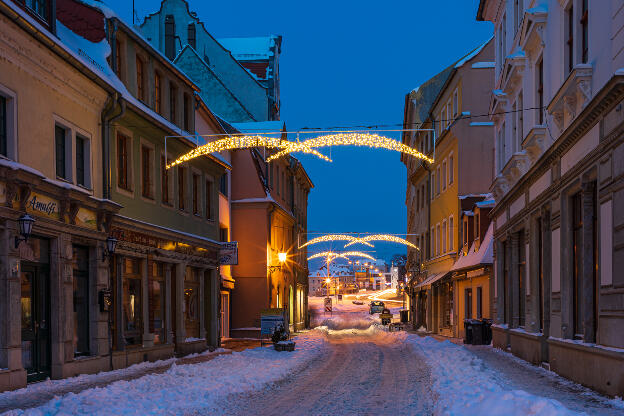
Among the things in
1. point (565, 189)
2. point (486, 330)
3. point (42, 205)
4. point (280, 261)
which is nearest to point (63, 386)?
point (42, 205)

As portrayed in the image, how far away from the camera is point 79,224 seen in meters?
16.3

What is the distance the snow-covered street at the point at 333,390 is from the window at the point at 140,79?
26.3 ft

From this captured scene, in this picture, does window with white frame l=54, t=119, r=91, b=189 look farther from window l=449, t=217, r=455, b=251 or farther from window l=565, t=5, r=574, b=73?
window l=449, t=217, r=455, b=251

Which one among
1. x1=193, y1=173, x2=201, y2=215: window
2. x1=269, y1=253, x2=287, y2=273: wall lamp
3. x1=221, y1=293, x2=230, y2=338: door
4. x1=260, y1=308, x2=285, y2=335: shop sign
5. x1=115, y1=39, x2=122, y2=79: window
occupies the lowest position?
x1=221, y1=293, x2=230, y2=338: door

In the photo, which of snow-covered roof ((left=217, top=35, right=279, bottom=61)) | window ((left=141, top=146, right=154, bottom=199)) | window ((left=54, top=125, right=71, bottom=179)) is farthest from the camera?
snow-covered roof ((left=217, top=35, right=279, bottom=61))

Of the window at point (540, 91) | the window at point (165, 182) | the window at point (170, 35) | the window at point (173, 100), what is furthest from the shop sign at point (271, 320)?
the window at point (170, 35)

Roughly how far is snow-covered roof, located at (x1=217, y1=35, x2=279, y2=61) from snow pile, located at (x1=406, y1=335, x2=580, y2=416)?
119 feet

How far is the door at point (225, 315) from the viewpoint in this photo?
34.7m

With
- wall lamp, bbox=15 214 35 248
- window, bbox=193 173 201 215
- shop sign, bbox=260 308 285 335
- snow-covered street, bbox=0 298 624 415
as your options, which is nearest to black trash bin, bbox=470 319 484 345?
shop sign, bbox=260 308 285 335

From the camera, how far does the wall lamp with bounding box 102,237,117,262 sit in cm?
1741

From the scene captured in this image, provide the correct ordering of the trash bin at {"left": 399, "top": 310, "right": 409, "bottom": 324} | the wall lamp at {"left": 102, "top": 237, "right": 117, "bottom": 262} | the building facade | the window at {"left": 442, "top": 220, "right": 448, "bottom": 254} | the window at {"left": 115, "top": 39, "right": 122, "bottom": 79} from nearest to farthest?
the building facade < the wall lamp at {"left": 102, "top": 237, "right": 117, "bottom": 262} < the window at {"left": 115, "top": 39, "right": 122, "bottom": 79} < the window at {"left": 442, "top": 220, "right": 448, "bottom": 254} < the trash bin at {"left": 399, "top": 310, "right": 409, "bottom": 324}

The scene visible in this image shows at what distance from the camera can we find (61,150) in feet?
52.5

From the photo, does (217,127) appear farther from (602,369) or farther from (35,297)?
(602,369)

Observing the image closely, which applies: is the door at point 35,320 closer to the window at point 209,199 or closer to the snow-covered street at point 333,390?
the snow-covered street at point 333,390
